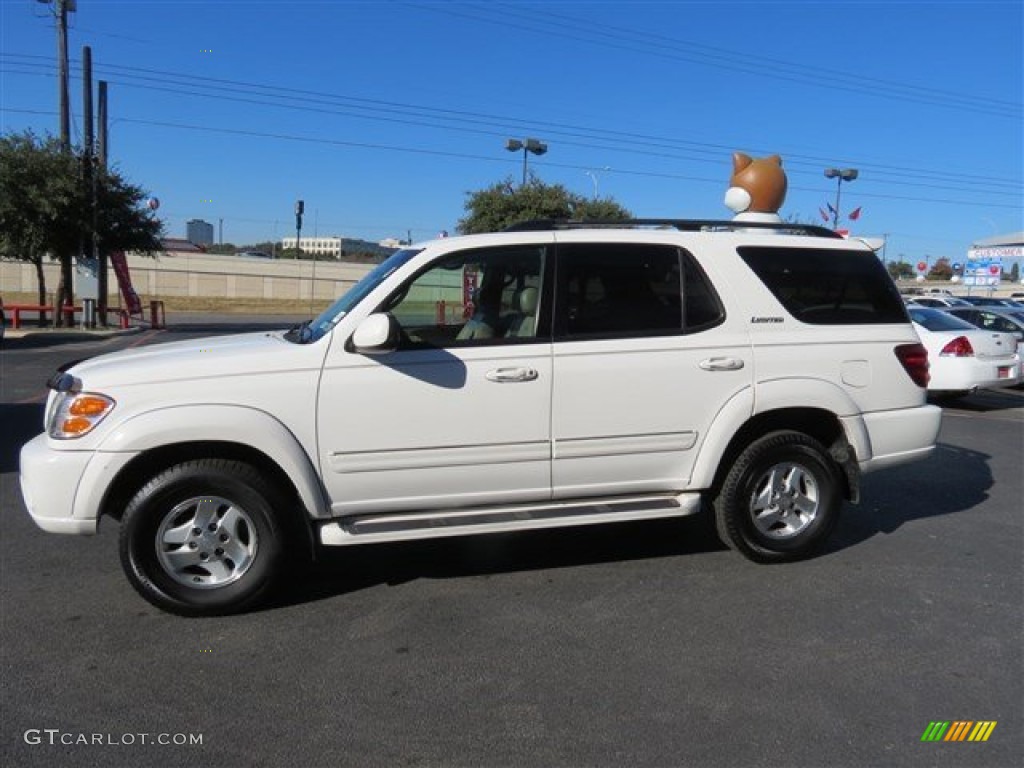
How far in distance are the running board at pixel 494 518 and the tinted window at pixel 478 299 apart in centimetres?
91

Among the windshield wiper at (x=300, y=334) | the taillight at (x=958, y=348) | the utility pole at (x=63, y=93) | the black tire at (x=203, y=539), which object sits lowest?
the black tire at (x=203, y=539)

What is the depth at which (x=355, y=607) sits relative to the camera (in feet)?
13.7

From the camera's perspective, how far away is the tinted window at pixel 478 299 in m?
4.39

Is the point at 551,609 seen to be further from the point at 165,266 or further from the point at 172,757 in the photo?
the point at 165,266

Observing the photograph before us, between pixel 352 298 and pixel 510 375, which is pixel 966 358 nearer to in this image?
pixel 510 375

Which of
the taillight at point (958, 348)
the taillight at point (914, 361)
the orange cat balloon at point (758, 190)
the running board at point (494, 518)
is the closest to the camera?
the running board at point (494, 518)

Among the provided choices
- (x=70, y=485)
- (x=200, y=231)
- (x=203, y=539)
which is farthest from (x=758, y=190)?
(x=200, y=231)

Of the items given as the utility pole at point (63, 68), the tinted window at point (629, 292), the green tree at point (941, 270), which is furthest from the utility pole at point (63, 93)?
the green tree at point (941, 270)

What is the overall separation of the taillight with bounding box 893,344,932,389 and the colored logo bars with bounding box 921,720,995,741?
2.41 metres

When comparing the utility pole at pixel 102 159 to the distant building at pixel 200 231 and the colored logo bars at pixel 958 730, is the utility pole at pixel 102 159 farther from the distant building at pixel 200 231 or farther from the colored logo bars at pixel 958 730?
the distant building at pixel 200 231

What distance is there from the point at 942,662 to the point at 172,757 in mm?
3227

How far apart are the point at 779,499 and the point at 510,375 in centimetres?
184

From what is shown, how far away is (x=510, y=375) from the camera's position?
423 cm

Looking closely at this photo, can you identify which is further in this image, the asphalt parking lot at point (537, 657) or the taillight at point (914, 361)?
the taillight at point (914, 361)
